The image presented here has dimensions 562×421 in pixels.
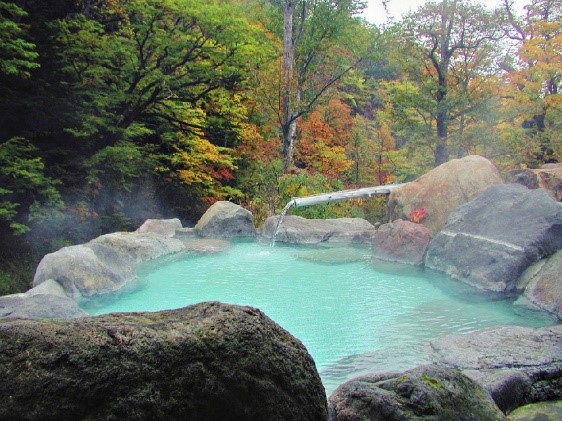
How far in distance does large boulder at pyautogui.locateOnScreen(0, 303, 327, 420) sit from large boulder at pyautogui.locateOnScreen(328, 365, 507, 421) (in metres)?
0.32

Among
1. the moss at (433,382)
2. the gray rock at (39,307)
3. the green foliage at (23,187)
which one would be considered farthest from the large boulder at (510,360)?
the green foliage at (23,187)

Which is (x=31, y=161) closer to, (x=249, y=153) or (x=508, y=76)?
(x=249, y=153)

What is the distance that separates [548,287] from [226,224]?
6.54 metres

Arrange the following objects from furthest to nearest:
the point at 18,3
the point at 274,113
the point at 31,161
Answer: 1. the point at 274,113
2. the point at 18,3
3. the point at 31,161

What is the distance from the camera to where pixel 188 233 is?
10.8 metres

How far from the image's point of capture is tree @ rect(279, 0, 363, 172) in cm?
1395

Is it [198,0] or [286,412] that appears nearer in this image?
[286,412]

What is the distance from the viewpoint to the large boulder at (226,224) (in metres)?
10.7

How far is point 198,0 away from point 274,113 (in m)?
4.26

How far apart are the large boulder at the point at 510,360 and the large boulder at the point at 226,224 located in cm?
686

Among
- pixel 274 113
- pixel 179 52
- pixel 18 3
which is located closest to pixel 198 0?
pixel 179 52

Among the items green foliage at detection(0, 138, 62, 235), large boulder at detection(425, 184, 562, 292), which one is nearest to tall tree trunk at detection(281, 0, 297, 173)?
green foliage at detection(0, 138, 62, 235)

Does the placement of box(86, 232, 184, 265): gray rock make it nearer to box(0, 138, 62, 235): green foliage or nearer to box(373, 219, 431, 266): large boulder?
box(0, 138, 62, 235): green foliage

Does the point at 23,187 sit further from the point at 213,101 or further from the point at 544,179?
the point at 544,179
